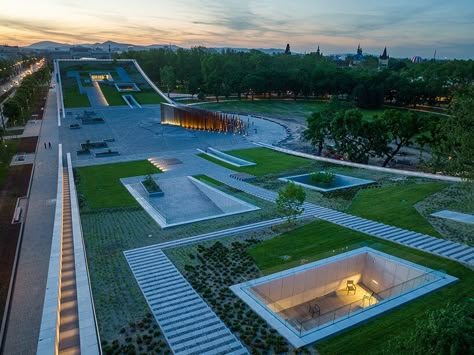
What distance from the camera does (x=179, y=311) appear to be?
52.1 ft

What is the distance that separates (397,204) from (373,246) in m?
8.15

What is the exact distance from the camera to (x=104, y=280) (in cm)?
1805

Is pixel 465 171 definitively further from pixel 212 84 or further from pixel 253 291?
pixel 212 84

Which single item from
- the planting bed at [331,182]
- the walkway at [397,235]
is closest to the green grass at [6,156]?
the walkway at [397,235]

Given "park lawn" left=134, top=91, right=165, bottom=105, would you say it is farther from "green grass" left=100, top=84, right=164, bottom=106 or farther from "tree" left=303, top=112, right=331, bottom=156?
"tree" left=303, top=112, right=331, bottom=156

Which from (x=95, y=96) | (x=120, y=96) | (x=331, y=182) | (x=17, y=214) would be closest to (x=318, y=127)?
(x=331, y=182)

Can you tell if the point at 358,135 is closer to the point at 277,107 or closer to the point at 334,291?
the point at 334,291

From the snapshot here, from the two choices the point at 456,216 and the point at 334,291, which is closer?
the point at 334,291

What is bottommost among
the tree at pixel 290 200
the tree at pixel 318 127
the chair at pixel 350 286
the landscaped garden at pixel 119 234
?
the chair at pixel 350 286

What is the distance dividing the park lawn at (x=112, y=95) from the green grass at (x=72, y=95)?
470 centimetres

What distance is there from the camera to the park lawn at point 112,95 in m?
78.5

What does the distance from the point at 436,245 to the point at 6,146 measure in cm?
4964

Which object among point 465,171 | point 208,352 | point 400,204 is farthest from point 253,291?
point 400,204

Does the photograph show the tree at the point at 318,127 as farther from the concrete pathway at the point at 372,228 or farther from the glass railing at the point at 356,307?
the glass railing at the point at 356,307
